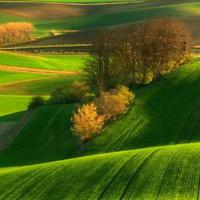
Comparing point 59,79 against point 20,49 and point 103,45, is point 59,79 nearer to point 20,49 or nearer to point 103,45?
point 103,45

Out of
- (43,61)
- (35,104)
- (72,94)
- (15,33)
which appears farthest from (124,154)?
(15,33)

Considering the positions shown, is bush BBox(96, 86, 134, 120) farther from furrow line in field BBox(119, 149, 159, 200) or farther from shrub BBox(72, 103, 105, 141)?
furrow line in field BBox(119, 149, 159, 200)

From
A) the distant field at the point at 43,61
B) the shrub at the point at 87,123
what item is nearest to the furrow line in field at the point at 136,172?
the shrub at the point at 87,123

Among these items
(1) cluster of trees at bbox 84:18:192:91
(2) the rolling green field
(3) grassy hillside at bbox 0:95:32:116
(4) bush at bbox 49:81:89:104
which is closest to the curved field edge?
(2) the rolling green field

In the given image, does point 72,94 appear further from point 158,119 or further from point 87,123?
point 158,119

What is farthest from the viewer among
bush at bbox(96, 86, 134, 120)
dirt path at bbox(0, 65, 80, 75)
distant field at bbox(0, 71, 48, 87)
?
dirt path at bbox(0, 65, 80, 75)

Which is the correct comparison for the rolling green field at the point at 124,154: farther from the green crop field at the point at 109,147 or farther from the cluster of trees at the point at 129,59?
the cluster of trees at the point at 129,59

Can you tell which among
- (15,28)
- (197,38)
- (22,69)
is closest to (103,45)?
(22,69)
